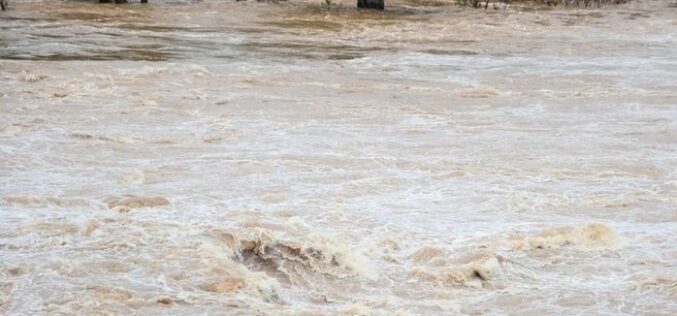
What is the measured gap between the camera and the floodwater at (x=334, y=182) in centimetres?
450

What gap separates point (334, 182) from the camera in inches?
249

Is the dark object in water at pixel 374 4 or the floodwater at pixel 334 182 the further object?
the dark object in water at pixel 374 4

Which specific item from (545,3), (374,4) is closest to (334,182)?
(374,4)

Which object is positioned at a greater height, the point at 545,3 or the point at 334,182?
the point at 334,182

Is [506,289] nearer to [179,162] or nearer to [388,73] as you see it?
[179,162]

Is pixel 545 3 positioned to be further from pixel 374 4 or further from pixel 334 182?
pixel 334 182

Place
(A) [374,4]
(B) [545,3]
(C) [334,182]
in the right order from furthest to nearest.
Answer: (B) [545,3]
(A) [374,4]
(C) [334,182]

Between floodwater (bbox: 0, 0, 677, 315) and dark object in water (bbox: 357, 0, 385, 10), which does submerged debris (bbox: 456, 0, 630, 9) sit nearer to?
dark object in water (bbox: 357, 0, 385, 10)

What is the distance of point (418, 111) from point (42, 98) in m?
3.56

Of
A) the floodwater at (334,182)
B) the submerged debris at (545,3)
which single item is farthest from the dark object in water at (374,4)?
the floodwater at (334,182)

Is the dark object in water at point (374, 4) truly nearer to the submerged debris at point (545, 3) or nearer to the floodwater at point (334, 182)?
the submerged debris at point (545, 3)

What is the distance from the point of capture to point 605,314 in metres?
4.25

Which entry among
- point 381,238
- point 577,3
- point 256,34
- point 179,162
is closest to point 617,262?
point 381,238

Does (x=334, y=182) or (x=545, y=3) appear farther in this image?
(x=545, y=3)
